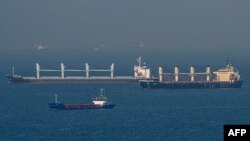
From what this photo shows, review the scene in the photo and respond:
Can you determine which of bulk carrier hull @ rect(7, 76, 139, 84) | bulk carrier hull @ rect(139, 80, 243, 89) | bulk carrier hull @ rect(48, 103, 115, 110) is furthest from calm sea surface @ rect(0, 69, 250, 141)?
bulk carrier hull @ rect(7, 76, 139, 84)

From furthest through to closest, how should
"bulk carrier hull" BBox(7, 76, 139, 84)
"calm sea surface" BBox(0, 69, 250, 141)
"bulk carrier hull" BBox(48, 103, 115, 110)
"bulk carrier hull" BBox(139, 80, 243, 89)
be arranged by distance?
"bulk carrier hull" BBox(7, 76, 139, 84) → "bulk carrier hull" BBox(139, 80, 243, 89) → "bulk carrier hull" BBox(48, 103, 115, 110) → "calm sea surface" BBox(0, 69, 250, 141)

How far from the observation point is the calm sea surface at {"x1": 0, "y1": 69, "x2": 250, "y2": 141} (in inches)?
2928

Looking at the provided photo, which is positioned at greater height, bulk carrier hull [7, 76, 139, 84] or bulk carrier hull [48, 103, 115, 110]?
bulk carrier hull [7, 76, 139, 84]

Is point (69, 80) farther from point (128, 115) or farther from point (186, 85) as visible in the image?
point (128, 115)

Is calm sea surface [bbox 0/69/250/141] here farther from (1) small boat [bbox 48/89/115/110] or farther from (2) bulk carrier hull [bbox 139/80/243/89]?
(2) bulk carrier hull [bbox 139/80/243/89]

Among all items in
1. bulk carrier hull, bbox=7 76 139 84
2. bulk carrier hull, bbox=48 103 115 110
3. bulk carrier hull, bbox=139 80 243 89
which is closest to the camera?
bulk carrier hull, bbox=48 103 115 110

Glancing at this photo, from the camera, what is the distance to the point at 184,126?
267ft

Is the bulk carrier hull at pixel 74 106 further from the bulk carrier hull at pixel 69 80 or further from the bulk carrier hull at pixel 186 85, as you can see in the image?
the bulk carrier hull at pixel 69 80

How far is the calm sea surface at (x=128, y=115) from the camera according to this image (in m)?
74.4

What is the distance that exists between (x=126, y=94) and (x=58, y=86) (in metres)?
25.4

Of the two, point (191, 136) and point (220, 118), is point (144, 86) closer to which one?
point (220, 118)

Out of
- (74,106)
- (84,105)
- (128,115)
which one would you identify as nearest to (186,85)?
(84,105)

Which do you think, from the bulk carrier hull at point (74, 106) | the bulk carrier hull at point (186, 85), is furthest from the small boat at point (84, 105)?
the bulk carrier hull at point (186, 85)

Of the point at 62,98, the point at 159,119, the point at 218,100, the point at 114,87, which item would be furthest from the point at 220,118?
the point at 114,87
